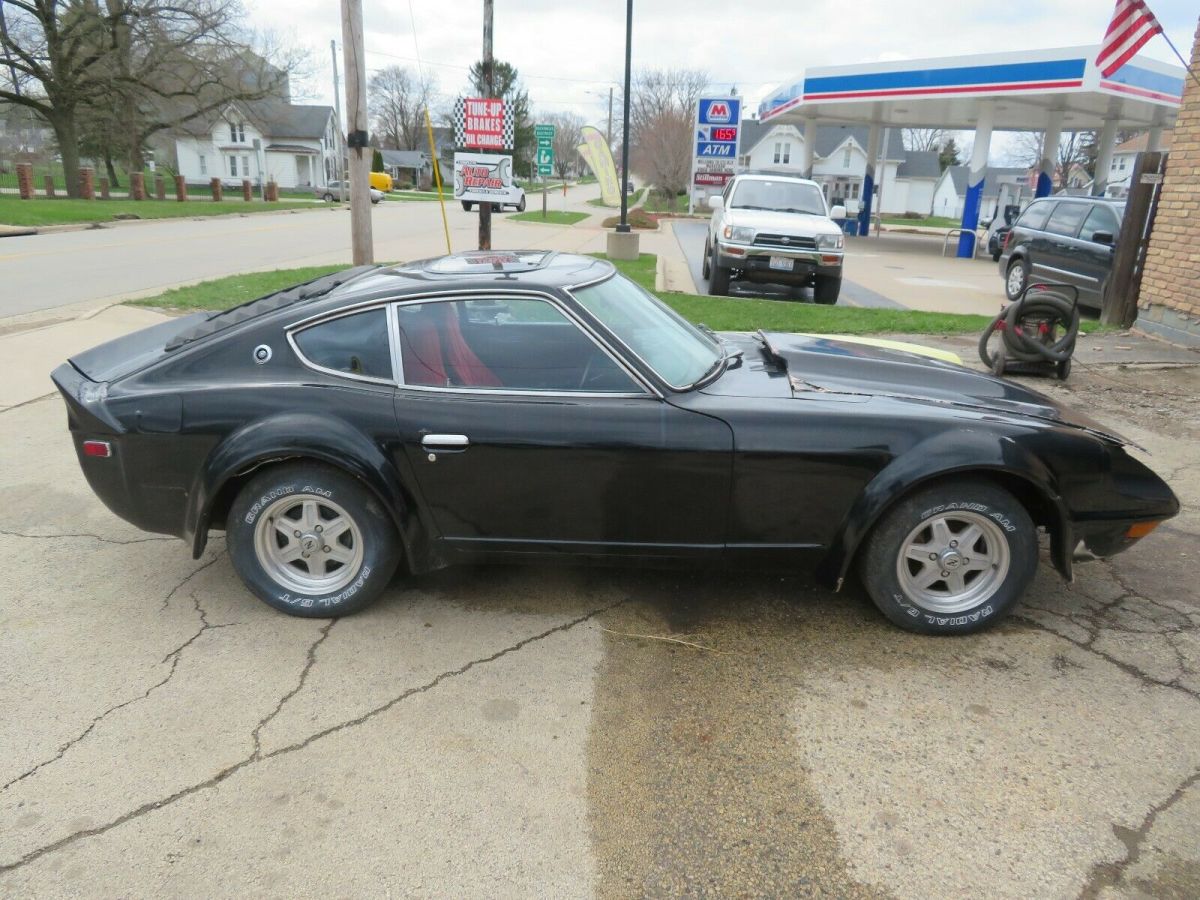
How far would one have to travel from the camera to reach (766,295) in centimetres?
1361

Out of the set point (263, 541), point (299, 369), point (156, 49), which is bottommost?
point (263, 541)

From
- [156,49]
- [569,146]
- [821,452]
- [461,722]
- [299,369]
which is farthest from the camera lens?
[569,146]

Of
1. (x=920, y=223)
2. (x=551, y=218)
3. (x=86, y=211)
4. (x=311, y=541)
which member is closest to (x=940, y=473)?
(x=311, y=541)

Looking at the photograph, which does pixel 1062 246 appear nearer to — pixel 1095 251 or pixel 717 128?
pixel 1095 251

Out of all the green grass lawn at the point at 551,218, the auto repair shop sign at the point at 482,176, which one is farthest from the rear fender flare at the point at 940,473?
the green grass lawn at the point at 551,218

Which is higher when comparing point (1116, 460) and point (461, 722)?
point (1116, 460)

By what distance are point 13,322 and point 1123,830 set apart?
36.2 feet

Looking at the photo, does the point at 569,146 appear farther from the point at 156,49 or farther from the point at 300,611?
the point at 300,611

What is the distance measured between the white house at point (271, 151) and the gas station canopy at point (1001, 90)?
51132 millimetres

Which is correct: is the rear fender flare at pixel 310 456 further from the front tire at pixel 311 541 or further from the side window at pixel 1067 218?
the side window at pixel 1067 218

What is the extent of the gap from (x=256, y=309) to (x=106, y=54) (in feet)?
125

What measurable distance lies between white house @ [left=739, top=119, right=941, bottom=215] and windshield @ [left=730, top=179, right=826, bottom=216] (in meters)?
52.1

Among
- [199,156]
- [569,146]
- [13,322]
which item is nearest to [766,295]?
[13,322]

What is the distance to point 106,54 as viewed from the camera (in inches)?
1334
